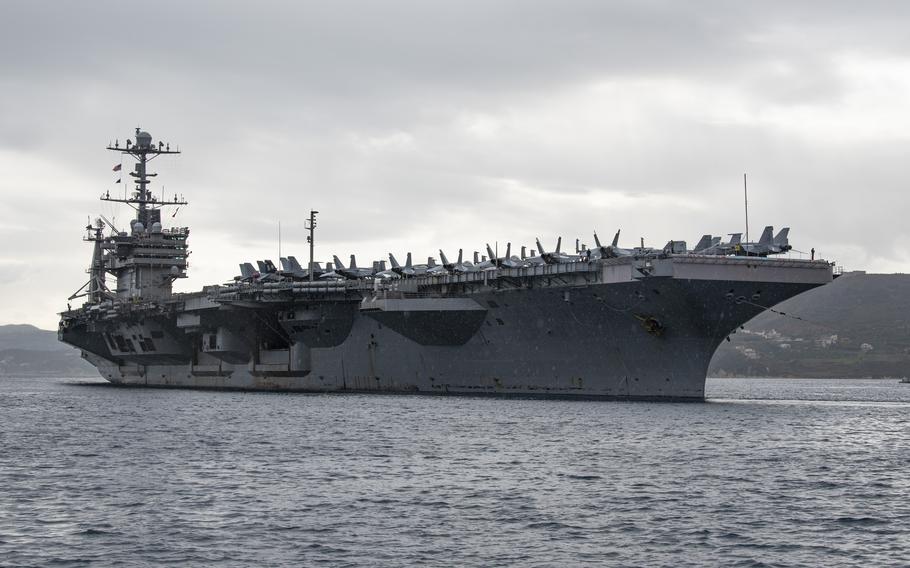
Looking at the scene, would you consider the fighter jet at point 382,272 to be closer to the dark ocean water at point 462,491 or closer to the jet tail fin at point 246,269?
the jet tail fin at point 246,269

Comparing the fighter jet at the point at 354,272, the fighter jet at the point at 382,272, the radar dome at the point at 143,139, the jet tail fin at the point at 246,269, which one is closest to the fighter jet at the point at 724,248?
the fighter jet at the point at 382,272

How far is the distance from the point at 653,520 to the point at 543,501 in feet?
7.56

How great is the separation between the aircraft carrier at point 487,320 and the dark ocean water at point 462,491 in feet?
11.5

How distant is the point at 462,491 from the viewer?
1967cm

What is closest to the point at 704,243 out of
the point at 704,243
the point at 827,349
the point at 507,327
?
the point at 704,243

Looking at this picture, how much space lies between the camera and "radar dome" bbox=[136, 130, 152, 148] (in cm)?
6594

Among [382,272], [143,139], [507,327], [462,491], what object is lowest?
[462,491]

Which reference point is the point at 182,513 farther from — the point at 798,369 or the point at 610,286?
the point at 798,369

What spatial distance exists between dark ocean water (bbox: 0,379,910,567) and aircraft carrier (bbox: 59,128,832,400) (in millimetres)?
3517

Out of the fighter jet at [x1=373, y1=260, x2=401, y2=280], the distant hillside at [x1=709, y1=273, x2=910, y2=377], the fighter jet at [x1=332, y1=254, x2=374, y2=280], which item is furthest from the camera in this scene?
the distant hillside at [x1=709, y1=273, x2=910, y2=377]

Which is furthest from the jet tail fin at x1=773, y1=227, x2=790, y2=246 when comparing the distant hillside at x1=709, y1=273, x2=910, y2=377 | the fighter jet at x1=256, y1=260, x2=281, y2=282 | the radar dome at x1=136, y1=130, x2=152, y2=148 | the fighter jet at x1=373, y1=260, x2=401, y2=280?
the distant hillside at x1=709, y1=273, x2=910, y2=377

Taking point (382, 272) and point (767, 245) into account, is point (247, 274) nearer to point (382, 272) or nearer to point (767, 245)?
point (382, 272)

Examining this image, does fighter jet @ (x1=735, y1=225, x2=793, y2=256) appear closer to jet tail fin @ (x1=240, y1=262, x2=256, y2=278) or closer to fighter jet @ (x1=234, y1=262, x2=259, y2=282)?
fighter jet @ (x1=234, y1=262, x2=259, y2=282)

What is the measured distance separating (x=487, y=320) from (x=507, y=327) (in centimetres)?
94
